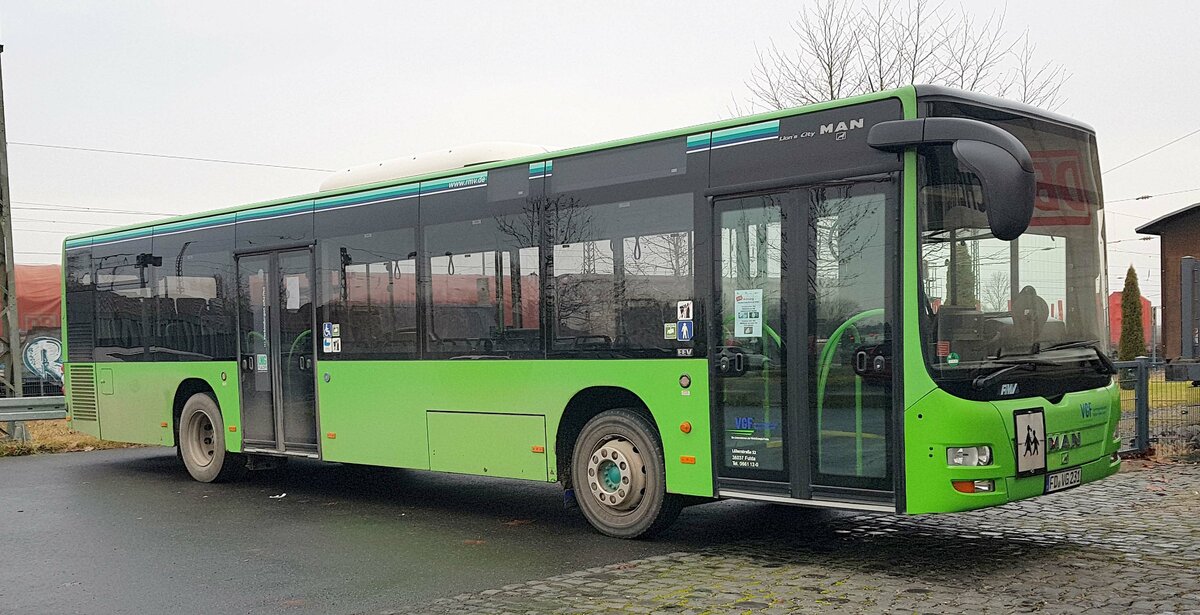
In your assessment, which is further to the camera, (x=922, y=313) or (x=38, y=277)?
(x=38, y=277)

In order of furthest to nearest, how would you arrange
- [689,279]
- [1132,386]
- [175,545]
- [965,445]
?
[1132,386], [175,545], [689,279], [965,445]

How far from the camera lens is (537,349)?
9992 millimetres

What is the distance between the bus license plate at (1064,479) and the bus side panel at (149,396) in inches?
351

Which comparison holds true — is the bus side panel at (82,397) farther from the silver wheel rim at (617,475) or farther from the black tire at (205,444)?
the silver wheel rim at (617,475)

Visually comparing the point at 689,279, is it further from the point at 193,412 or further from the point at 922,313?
the point at 193,412

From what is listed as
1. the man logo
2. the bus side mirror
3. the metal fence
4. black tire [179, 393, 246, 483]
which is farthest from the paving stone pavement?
black tire [179, 393, 246, 483]

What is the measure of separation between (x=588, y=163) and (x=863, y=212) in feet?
8.70

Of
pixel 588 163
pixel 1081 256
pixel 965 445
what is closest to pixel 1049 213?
pixel 1081 256

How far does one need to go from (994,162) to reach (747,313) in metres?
2.12

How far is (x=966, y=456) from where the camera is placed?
24.4 feet

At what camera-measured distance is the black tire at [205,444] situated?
Result: 13711mm

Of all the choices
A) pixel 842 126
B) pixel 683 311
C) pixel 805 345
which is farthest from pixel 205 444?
pixel 842 126

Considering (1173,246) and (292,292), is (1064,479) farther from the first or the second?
(1173,246)

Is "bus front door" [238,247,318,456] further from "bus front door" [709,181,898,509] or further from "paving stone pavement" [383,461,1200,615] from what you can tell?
"bus front door" [709,181,898,509]
